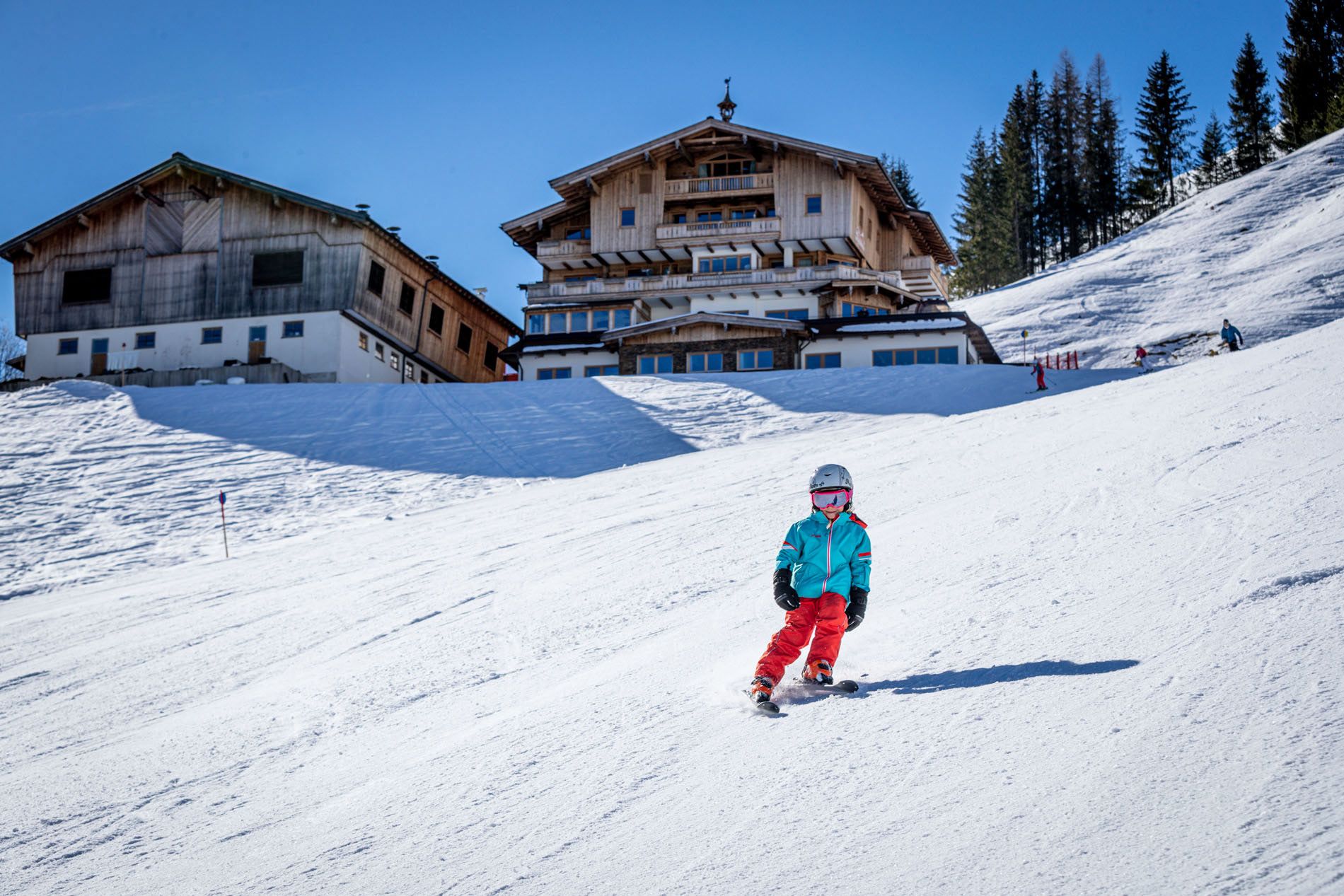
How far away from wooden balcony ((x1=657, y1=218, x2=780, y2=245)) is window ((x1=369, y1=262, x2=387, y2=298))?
11273 mm

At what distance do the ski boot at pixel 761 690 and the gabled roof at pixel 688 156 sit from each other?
135 ft

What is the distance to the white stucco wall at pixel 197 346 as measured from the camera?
132ft

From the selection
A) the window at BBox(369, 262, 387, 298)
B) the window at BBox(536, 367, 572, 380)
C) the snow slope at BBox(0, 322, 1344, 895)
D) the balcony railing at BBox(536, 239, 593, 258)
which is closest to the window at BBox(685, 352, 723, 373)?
the window at BBox(536, 367, 572, 380)

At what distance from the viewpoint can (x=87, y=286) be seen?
43.1 metres

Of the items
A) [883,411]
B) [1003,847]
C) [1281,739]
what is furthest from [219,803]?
[883,411]

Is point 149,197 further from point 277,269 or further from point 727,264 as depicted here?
point 727,264

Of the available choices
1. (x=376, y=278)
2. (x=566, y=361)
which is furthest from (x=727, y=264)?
(x=376, y=278)

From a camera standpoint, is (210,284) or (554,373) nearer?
(210,284)

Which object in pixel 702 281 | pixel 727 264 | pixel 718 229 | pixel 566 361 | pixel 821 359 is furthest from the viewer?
pixel 727 264

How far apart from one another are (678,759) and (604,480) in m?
14.1

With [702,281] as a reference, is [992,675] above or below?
below

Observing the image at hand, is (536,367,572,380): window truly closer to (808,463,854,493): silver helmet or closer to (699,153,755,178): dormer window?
(699,153,755,178): dormer window

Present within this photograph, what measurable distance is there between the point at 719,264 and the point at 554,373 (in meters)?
8.67

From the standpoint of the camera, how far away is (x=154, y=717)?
27.0ft
